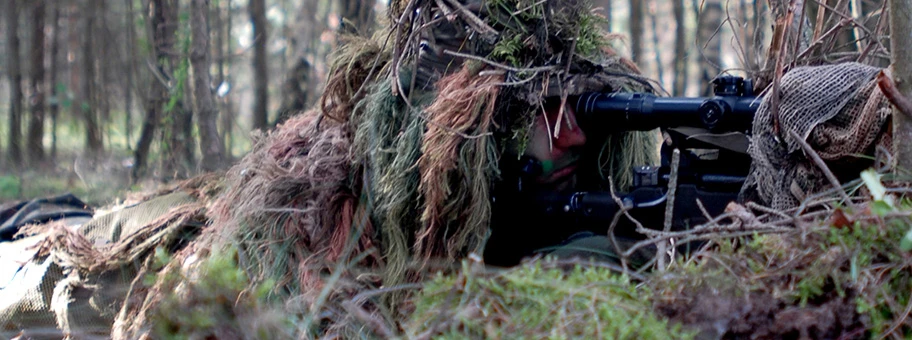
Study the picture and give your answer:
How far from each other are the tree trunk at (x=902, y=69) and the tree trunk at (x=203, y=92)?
3527 millimetres

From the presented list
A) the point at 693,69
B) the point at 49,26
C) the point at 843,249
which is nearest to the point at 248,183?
the point at 843,249

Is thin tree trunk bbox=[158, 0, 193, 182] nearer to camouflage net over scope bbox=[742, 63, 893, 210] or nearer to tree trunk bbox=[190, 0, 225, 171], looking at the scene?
tree trunk bbox=[190, 0, 225, 171]

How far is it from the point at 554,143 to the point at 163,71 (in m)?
Answer: 3.26

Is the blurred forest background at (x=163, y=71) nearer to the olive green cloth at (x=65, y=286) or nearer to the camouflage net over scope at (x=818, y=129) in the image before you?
the camouflage net over scope at (x=818, y=129)

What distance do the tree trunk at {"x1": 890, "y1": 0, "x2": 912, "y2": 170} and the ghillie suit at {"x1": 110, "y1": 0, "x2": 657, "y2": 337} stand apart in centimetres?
84

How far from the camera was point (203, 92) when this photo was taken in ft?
13.9

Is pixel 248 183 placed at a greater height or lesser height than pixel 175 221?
greater

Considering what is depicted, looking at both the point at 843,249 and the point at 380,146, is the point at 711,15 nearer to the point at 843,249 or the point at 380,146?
the point at 380,146

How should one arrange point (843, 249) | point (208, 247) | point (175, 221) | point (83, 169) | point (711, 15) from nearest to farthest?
point (843, 249), point (208, 247), point (175, 221), point (83, 169), point (711, 15)

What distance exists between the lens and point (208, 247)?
2268 mm

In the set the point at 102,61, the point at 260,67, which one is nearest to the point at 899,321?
the point at 260,67

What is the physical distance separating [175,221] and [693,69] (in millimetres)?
16486

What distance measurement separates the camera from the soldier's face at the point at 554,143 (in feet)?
6.94

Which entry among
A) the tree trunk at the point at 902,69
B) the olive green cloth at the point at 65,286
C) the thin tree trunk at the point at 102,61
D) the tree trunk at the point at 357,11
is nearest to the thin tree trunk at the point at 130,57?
the thin tree trunk at the point at 102,61
